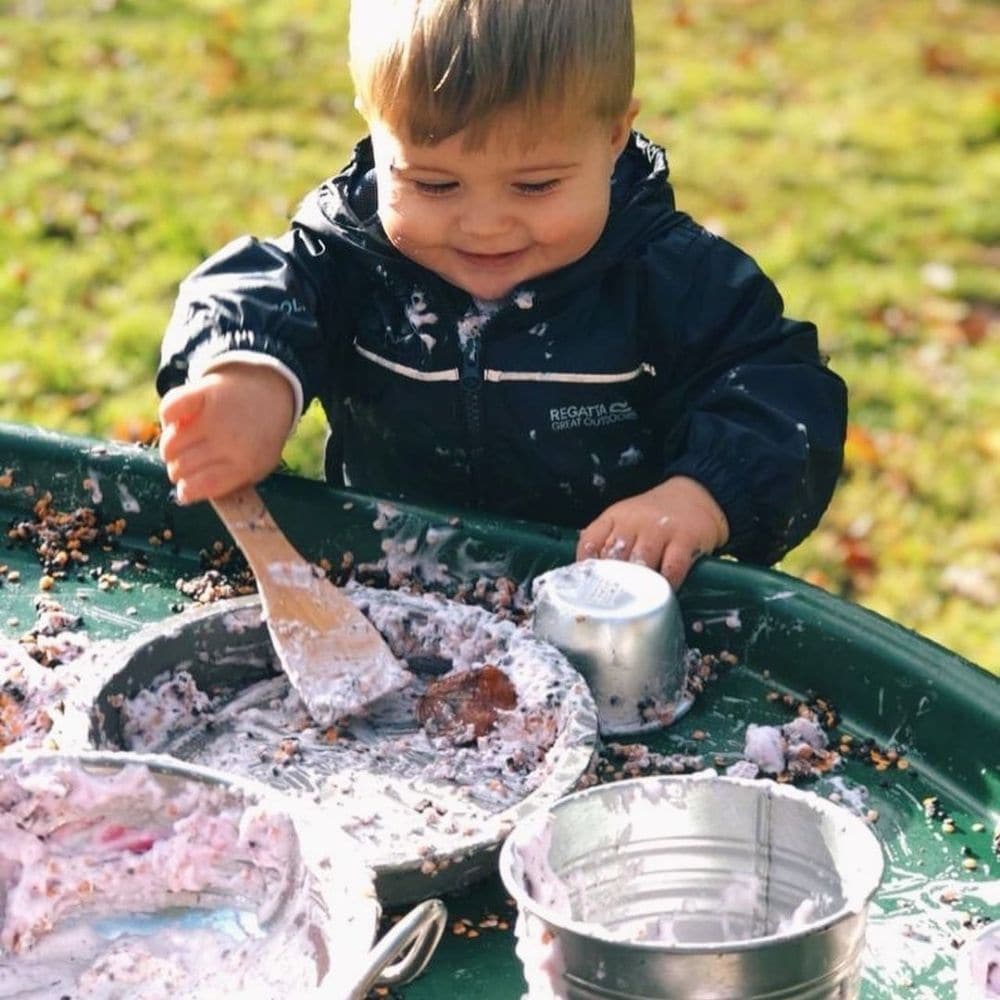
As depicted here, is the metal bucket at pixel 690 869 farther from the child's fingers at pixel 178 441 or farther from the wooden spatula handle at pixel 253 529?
the child's fingers at pixel 178 441

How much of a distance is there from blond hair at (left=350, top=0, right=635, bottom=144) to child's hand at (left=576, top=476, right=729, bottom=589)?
41cm

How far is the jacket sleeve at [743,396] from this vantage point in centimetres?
223

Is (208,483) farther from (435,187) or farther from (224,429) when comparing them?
(435,187)

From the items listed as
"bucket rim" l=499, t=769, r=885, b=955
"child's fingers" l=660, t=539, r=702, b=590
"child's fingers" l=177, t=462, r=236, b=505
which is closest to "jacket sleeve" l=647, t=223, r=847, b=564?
"child's fingers" l=660, t=539, r=702, b=590

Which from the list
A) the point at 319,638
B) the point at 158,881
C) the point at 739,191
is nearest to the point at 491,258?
the point at 319,638

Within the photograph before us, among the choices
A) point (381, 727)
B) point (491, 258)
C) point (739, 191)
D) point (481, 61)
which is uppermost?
point (481, 61)

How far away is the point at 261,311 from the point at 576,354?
14.3 inches

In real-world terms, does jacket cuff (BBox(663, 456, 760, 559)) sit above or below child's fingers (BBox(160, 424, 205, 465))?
below

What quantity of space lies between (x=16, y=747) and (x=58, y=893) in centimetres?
30

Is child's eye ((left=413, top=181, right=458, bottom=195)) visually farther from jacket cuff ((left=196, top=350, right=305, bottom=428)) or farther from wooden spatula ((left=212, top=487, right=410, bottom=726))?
wooden spatula ((left=212, top=487, right=410, bottom=726))

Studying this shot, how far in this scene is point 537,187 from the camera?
2.12m

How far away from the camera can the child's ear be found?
7.18 feet

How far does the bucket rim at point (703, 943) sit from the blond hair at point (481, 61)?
32.4 inches

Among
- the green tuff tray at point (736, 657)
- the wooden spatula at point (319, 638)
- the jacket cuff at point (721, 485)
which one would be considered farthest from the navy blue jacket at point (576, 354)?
the wooden spatula at point (319, 638)
